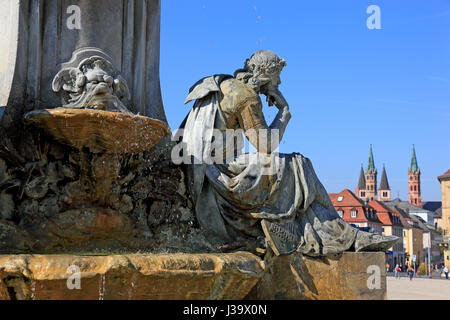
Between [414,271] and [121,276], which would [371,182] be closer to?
[414,271]

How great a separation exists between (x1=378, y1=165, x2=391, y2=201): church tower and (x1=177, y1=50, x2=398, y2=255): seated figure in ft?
577

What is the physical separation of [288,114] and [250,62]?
810 millimetres

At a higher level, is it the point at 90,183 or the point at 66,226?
the point at 90,183

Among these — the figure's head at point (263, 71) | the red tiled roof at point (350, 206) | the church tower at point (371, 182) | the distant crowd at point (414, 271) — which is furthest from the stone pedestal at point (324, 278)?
the church tower at point (371, 182)

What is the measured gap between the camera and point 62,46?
7.01 m

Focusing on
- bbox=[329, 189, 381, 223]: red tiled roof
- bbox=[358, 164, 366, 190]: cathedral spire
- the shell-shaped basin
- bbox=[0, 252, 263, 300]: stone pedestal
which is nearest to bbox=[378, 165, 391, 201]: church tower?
bbox=[358, 164, 366, 190]: cathedral spire

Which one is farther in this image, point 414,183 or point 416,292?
point 414,183

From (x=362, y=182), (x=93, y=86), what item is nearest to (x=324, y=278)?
(x=93, y=86)

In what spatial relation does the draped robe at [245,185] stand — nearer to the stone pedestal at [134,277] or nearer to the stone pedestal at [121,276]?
the stone pedestal at [134,277]

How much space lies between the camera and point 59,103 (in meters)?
6.84

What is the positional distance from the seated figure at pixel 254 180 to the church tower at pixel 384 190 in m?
176

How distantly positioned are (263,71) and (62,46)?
2.43 m
